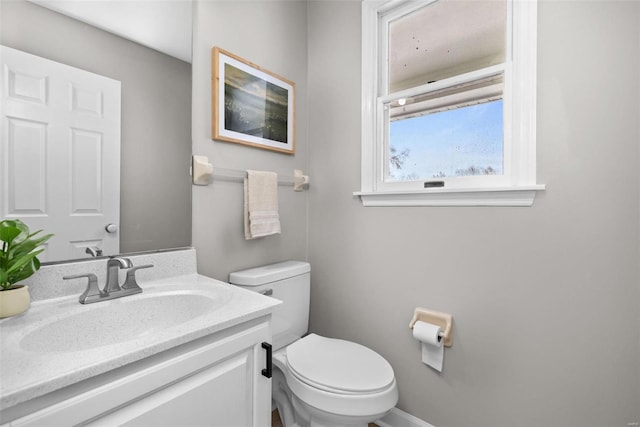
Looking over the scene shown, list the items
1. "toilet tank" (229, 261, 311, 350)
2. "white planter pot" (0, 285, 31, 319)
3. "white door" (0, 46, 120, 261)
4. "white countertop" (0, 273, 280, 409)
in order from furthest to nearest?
"toilet tank" (229, 261, 311, 350) < "white door" (0, 46, 120, 261) < "white planter pot" (0, 285, 31, 319) < "white countertop" (0, 273, 280, 409)

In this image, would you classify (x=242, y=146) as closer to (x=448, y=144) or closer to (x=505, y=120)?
(x=448, y=144)

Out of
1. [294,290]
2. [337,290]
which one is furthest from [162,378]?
[337,290]

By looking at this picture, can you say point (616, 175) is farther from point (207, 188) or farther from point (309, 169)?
point (207, 188)

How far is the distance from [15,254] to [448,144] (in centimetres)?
168

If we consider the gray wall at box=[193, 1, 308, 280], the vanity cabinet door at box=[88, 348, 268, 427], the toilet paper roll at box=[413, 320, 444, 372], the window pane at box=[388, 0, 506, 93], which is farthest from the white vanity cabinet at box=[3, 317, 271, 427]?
the window pane at box=[388, 0, 506, 93]

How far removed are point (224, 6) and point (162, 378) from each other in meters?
1.57

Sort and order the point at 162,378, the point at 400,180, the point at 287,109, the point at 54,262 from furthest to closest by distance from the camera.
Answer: the point at 287,109, the point at 400,180, the point at 54,262, the point at 162,378

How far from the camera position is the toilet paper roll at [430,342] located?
132 centimetres

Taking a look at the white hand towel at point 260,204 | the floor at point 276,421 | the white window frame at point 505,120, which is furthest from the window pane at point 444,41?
the floor at point 276,421

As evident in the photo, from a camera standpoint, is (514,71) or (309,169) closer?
(514,71)

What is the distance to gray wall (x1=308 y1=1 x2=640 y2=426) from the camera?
3.38 ft

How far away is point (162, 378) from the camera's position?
0.73 metres

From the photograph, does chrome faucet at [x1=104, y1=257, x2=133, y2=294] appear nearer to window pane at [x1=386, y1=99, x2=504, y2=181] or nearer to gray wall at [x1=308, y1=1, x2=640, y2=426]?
gray wall at [x1=308, y1=1, x2=640, y2=426]

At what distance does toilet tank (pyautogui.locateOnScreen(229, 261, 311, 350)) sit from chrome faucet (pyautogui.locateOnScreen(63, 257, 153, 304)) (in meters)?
0.45
